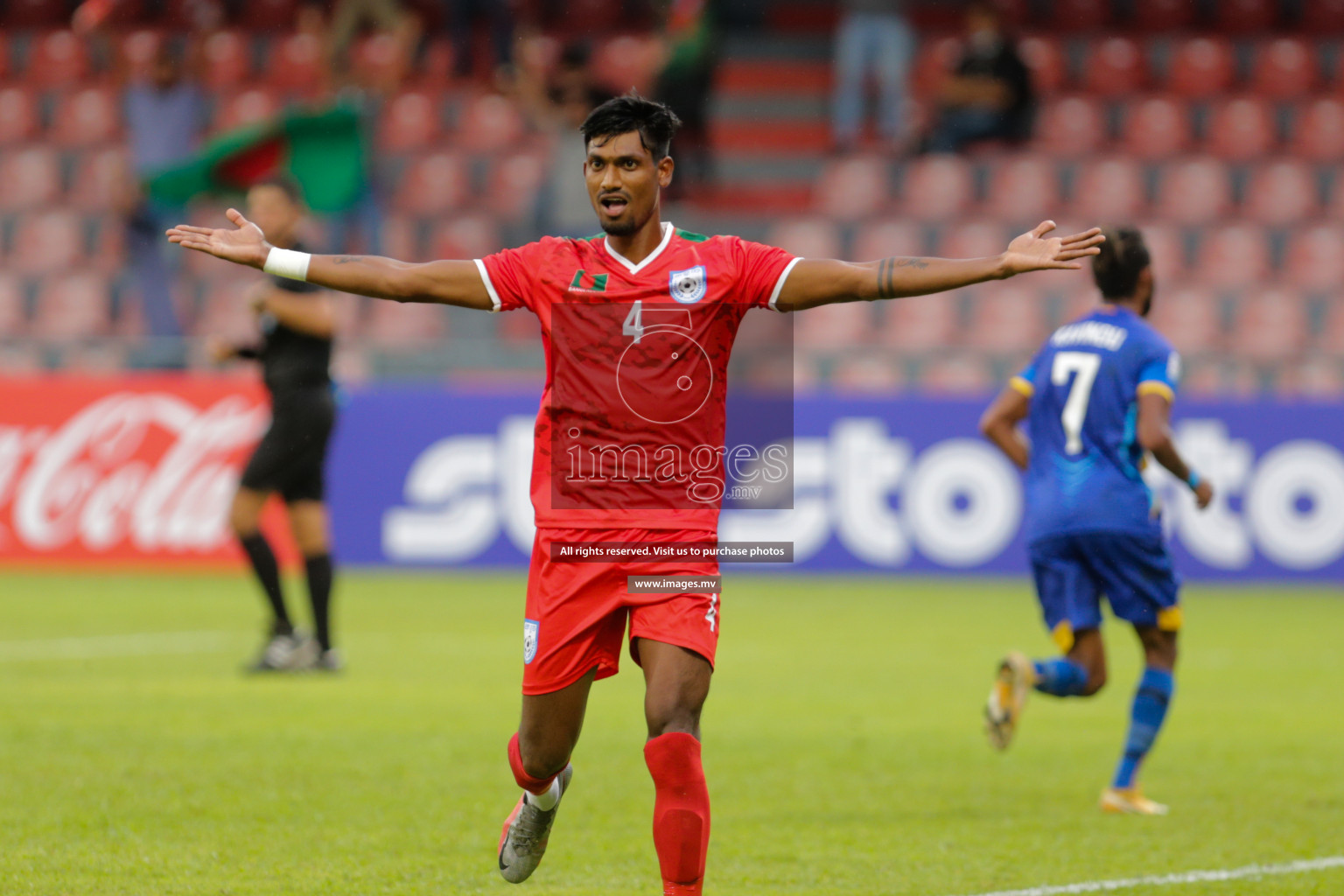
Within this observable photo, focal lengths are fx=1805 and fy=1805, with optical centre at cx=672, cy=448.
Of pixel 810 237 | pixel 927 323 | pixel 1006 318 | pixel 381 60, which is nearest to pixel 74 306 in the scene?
pixel 381 60

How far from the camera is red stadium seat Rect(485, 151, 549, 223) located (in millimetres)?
19094

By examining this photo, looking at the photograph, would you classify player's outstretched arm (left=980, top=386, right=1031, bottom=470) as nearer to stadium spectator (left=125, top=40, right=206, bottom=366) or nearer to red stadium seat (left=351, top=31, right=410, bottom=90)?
stadium spectator (left=125, top=40, right=206, bottom=366)

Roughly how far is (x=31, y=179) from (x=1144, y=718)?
656 inches

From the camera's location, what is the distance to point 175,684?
956 cm

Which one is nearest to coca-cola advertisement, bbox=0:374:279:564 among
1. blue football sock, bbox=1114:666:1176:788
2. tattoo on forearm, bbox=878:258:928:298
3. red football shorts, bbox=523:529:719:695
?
blue football sock, bbox=1114:666:1176:788

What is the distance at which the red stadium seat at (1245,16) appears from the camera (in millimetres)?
21641

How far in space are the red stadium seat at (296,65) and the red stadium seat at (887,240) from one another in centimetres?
661

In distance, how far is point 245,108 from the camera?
20.2m

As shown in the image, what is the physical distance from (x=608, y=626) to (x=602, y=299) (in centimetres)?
89

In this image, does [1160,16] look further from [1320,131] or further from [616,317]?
[616,317]

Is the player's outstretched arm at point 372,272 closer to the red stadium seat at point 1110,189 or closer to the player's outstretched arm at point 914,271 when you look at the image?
the player's outstretched arm at point 914,271

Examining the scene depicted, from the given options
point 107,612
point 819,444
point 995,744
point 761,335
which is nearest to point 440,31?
point 761,335

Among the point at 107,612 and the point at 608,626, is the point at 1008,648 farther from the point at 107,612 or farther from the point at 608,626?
the point at 608,626

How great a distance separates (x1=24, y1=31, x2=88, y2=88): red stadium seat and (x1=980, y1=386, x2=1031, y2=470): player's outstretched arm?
55.8 ft
